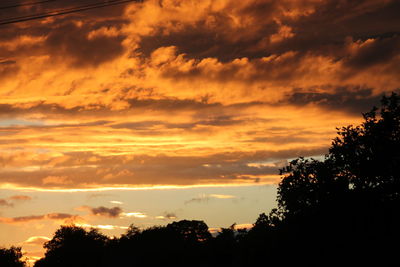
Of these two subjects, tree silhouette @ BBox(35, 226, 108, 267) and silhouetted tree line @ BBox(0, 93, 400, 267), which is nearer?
silhouetted tree line @ BBox(0, 93, 400, 267)

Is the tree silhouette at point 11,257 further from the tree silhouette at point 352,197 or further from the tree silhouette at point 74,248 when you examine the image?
the tree silhouette at point 352,197

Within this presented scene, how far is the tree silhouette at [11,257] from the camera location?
557 feet

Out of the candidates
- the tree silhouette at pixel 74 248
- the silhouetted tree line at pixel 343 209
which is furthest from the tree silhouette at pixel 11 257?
the silhouetted tree line at pixel 343 209

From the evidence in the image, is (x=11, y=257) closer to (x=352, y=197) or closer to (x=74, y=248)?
(x=74, y=248)

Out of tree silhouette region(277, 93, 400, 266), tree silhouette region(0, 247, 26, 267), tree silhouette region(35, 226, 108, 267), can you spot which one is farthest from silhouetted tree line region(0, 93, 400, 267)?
tree silhouette region(0, 247, 26, 267)

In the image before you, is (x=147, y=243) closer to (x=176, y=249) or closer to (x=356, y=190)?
(x=176, y=249)

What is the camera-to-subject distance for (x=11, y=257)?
174 m

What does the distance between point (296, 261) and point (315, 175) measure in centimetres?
1175

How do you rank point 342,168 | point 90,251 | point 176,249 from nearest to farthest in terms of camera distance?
point 342,168 < point 176,249 < point 90,251

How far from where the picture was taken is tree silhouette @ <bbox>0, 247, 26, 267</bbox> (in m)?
170

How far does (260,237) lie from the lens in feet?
217

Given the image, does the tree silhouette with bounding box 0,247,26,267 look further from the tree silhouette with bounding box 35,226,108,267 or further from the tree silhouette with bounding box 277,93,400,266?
the tree silhouette with bounding box 277,93,400,266

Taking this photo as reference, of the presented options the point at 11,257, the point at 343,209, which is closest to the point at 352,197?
the point at 343,209

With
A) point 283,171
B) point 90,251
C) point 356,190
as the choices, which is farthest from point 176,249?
point 356,190
